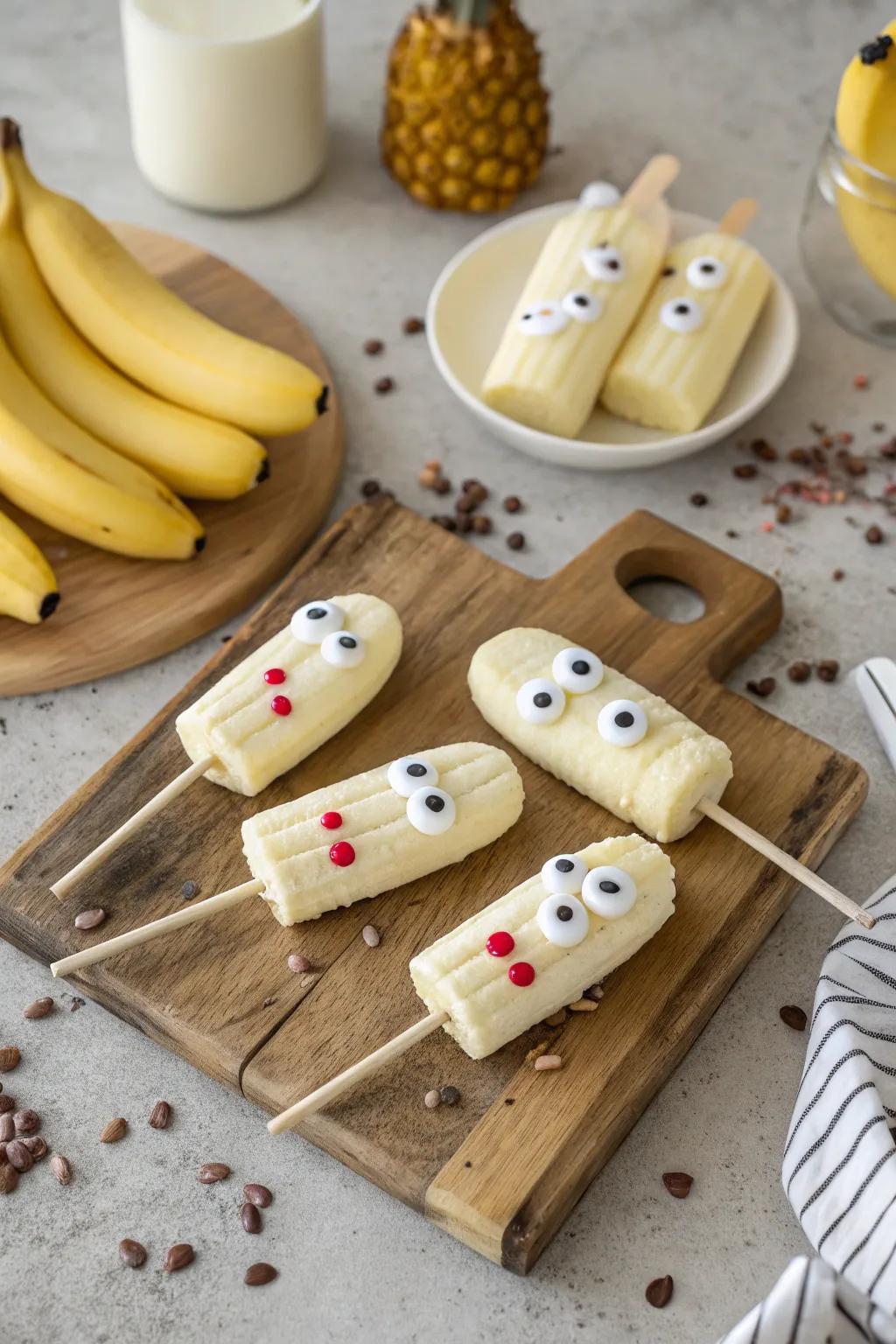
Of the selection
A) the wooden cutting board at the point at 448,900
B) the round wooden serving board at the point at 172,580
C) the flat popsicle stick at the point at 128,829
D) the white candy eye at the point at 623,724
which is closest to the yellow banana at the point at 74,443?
the round wooden serving board at the point at 172,580

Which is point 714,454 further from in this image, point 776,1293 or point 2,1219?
point 2,1219

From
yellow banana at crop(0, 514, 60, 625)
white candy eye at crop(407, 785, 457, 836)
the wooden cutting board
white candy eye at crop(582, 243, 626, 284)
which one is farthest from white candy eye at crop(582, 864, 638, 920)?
white candy eye at crop(582, 243, 626, 284)

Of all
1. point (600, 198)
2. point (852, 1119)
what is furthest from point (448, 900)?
point (600, 198)

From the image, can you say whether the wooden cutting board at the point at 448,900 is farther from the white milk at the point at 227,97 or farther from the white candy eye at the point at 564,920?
the white milk at the point at 227,97

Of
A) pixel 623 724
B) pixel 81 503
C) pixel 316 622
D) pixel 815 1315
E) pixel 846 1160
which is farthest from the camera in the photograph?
pixel 81 503

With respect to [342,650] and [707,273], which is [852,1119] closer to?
[342,650]

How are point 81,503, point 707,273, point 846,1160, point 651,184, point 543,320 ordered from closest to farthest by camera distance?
1. point 846,1160
2. point 81,503
3. point 543,320
4. point 707,273
5. point 651,184
